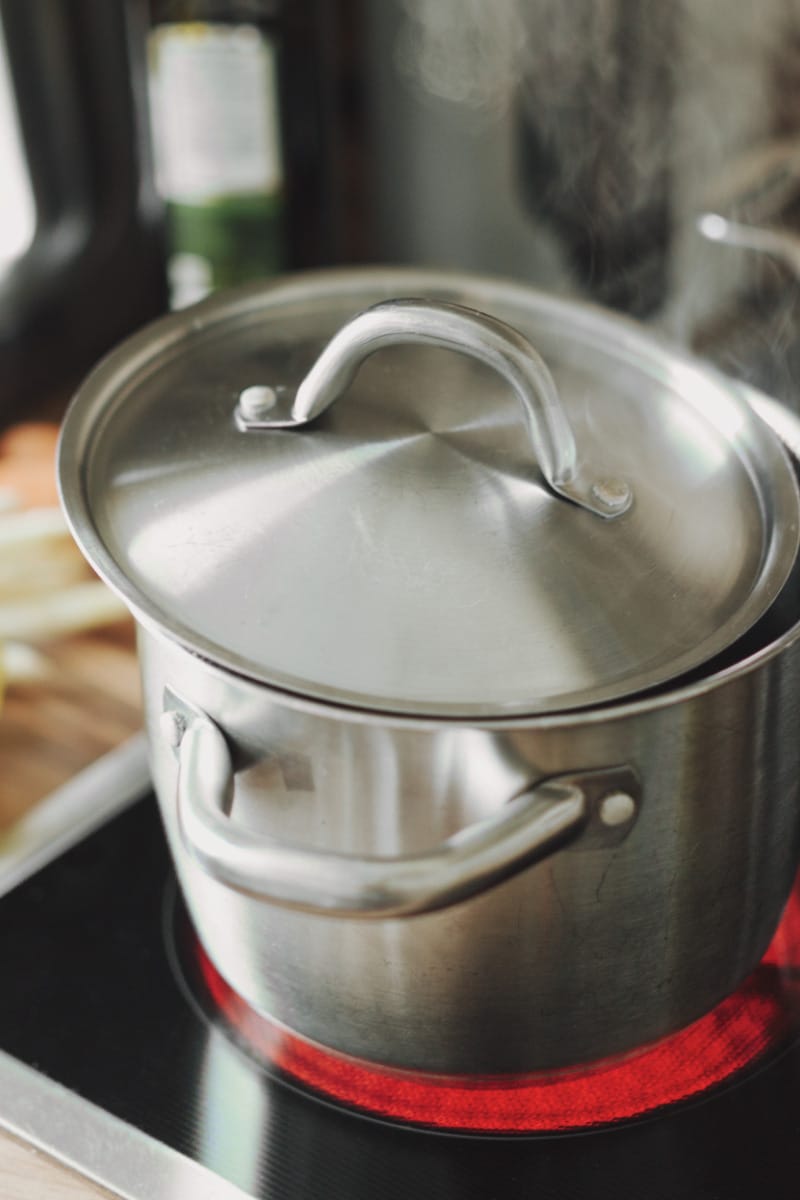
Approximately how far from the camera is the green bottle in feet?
3.17

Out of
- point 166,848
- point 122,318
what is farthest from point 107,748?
point 122,318

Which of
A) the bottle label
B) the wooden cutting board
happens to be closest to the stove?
the wooden cutting board

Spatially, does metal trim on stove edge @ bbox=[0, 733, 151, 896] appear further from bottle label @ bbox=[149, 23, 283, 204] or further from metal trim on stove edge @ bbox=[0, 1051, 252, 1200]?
bottle label @ bbox=[149, 23, 283, 204]

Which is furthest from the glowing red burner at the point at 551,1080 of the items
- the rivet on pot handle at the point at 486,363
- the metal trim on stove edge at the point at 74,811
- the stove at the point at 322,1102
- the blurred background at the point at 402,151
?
the blurred background at the point at 402,151

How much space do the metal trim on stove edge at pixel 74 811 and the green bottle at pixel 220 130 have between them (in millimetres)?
421

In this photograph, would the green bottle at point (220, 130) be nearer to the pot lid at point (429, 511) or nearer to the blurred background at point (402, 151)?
the blurred background at point (402, 151)

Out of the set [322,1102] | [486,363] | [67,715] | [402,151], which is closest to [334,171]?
[402,151]

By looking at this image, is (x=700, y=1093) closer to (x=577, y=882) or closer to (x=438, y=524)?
(x=577, y=882)

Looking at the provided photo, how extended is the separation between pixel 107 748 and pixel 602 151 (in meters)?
0.57

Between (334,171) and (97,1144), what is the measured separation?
0.84 metres

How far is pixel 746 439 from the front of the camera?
548 mm

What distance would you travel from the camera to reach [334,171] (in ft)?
3.61

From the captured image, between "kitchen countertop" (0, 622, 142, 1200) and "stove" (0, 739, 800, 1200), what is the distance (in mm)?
117

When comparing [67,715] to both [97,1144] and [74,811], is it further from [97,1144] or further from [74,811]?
[97,1144]
